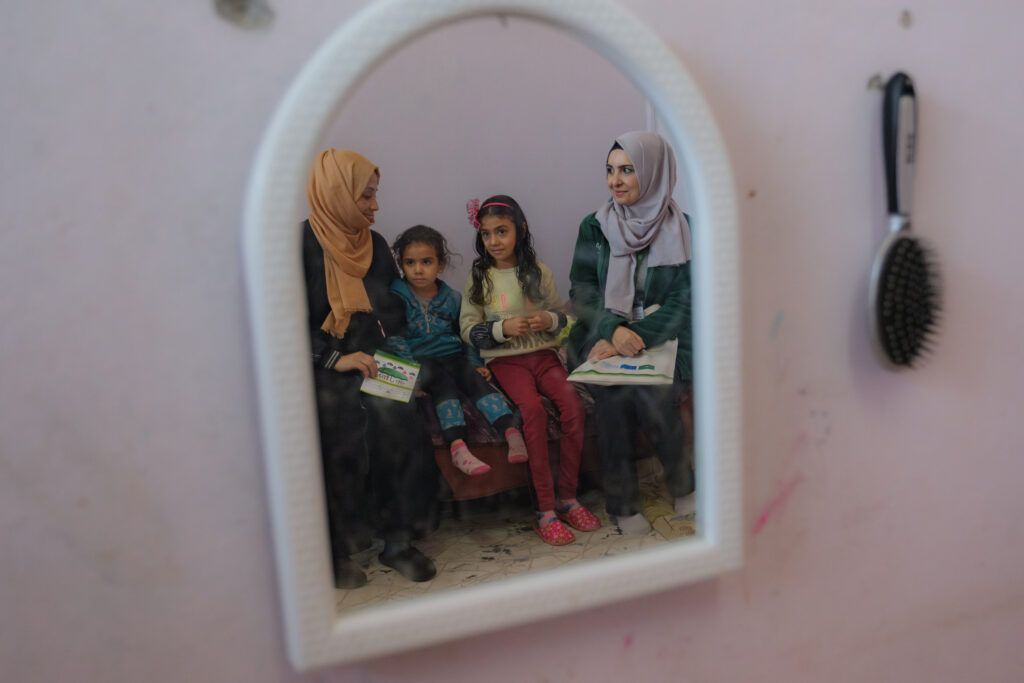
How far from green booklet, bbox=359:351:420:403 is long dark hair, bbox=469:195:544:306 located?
0.09 meters

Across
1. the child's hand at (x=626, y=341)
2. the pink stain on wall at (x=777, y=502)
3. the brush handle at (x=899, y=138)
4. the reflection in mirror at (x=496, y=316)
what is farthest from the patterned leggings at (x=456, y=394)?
the brush handle at (x=899, y=138)

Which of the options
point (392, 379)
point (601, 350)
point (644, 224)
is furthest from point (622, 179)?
point (392, 379)

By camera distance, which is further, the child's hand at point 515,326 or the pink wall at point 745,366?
the child's hand at point 515,326

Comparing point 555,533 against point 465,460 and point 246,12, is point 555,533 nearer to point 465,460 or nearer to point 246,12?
point 465,460

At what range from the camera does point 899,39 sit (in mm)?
584

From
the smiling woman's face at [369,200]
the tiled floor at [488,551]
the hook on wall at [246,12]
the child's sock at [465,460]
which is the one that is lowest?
the tiled floor at [488,551]

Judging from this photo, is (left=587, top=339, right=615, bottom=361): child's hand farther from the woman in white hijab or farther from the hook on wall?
the hook on wall

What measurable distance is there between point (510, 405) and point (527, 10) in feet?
0.99

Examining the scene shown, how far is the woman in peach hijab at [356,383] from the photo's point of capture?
485 millimetres

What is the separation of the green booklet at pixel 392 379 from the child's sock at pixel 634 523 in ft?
0.66

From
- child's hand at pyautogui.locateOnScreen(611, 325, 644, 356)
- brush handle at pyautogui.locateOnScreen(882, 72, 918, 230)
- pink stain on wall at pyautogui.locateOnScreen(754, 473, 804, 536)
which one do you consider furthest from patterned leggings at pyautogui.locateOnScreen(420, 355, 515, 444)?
brush handle at pyautogui.locateOnScreen(882, 72, 918, 230)

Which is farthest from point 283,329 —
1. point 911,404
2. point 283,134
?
point 911,404

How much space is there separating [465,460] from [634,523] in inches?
5.8

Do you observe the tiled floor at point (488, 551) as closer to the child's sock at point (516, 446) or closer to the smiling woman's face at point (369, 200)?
the child's sock at point (516, 446)
